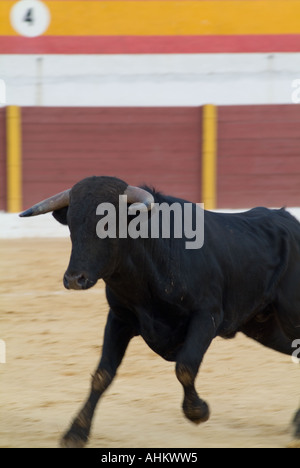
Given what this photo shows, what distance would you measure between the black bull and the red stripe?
38.4 ft

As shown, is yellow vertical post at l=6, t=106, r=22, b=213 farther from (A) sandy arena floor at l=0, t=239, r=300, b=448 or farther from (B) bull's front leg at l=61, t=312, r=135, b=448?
(B) bull's front leg at l=61, t=312, r=135, b=448

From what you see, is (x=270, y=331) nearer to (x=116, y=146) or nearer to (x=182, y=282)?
(x=182, y=282)

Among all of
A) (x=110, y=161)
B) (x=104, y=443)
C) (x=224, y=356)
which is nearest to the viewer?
(x=104, y=443)

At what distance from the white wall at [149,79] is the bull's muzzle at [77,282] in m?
12.1

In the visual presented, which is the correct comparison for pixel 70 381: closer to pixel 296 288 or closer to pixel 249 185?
pixel 296 288

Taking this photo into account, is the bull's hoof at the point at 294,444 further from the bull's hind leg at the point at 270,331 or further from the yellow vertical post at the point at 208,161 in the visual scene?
the yellow vertical post at the point at 208,161

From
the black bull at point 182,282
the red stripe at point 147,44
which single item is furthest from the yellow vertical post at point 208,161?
the black bull at point 182,282

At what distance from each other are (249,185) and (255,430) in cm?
760

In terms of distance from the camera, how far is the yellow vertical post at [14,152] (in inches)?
439

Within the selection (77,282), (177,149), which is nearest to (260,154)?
(177,149)

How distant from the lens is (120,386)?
4.98m

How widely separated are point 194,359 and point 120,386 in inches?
Answer: 60.6

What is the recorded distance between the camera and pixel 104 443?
12.6 ft

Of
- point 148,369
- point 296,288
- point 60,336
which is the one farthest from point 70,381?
point 296,288
